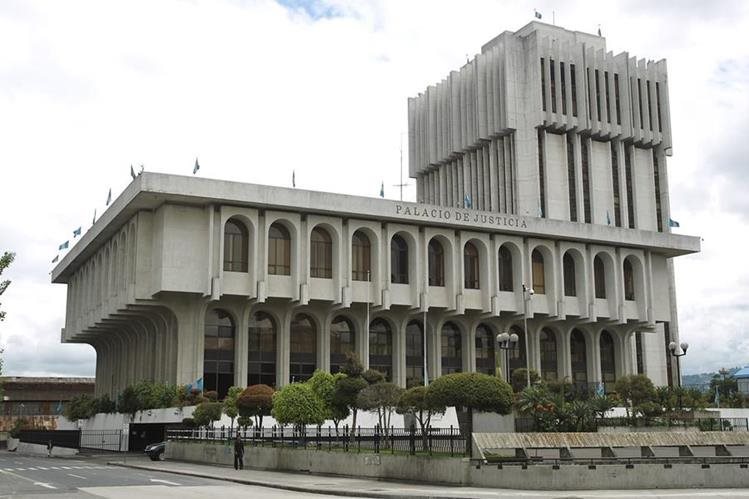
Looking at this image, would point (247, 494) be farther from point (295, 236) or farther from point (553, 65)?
point (553, 65)

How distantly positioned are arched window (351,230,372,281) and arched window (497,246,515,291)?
11.2m

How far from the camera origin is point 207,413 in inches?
1795

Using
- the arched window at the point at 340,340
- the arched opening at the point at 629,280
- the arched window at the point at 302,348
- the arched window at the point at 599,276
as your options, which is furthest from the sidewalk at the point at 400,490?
the arched opening at the point at 629,280

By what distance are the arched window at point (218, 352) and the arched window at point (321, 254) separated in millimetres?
6854

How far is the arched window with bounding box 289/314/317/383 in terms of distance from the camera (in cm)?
6088

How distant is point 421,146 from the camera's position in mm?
98312

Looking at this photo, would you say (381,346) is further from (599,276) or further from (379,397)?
(379,397)

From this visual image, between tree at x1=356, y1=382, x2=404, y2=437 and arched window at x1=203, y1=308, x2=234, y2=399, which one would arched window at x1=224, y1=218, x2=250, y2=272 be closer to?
arched window at x1=203, y1=308, x2=234, y2=399

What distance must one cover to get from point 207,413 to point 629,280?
1567 inches

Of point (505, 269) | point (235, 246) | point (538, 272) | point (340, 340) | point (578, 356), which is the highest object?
point (235, 246)

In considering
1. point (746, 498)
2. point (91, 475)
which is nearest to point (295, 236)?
point (91, 475)

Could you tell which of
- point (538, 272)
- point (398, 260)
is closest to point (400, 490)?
point (398, 260)

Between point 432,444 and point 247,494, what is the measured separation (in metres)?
7.31

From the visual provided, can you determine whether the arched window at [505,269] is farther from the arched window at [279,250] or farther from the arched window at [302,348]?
the arched window at [279,250]
